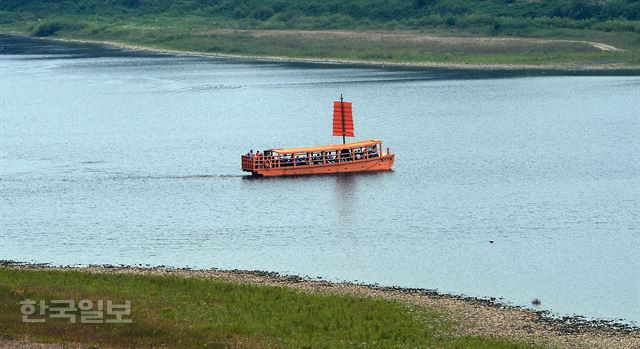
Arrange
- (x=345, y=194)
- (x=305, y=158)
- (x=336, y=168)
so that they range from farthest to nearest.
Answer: (x=305, y=158), (x=336, y=168), (x=345, y=194)

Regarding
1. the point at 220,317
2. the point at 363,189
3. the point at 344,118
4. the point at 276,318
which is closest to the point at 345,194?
the point at 363,189

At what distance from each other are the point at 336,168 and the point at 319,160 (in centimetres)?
157

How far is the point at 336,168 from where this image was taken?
97.9 meters

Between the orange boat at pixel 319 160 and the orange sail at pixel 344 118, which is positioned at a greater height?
the orange sail at pixel 344 118

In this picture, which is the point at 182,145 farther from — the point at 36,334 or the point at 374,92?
the point at 36,334

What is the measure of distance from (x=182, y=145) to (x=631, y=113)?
50507mm

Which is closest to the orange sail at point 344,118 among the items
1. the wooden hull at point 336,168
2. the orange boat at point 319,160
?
the orange boat at point 319,160

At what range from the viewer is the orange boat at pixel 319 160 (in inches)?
3824

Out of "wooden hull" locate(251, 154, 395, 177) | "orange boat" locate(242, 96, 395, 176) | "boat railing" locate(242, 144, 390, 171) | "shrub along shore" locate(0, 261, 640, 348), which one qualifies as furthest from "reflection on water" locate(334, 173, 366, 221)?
"shrub along shore" locate(0, 261, 640, 348)

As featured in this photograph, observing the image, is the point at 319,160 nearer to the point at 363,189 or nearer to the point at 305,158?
the point at 305,158

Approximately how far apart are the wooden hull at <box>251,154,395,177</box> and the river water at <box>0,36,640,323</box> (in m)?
1.10

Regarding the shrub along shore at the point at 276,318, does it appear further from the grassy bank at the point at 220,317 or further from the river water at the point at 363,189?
the river water at the point at 363,189

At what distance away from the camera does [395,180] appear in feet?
311

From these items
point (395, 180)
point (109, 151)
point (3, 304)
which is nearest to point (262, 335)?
point (3, 304)
